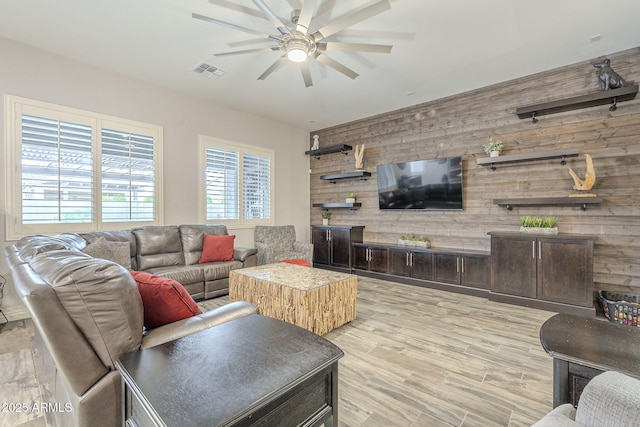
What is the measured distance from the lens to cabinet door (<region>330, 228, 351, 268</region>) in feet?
18.2

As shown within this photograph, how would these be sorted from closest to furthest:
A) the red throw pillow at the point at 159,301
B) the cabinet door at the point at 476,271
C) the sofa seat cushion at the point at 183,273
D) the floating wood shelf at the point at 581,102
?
the red throw pillow at the point at 159,301, the floating wood shelf at the point at 581,102, the sofa seat cushion at the point at 183,273, the cabinet door at the point at 476,271

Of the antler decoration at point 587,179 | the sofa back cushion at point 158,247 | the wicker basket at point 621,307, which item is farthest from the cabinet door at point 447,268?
the sofa back cushion at point 158,247

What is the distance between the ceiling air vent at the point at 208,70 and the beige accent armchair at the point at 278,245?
8.59ft

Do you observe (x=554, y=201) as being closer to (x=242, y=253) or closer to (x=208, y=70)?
(x=242, y=253)

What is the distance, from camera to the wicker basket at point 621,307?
2.93 metres

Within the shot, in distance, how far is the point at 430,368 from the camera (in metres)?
2.26

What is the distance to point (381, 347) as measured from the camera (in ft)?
8.51

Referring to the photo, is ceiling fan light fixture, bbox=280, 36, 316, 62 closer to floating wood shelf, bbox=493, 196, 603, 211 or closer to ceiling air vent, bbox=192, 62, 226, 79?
ceiling air vent, bbox=192, 62, 226, 79

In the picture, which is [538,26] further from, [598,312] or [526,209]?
[598,312]

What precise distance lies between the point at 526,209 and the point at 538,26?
226 centimetres

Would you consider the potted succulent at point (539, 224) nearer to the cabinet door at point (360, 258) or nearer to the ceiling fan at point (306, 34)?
the cabinet door at point (360, 258)

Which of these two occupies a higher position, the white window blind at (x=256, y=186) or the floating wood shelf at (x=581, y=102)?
the floating wood shelf at (x=581, y=102)

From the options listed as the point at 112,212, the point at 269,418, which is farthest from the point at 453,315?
the point at 112,212

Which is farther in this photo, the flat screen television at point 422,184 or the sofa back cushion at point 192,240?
the flat screen television at point 422,184
